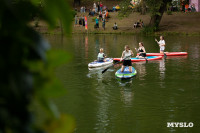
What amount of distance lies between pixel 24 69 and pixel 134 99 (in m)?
14.7

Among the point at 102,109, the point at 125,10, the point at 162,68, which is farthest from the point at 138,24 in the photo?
the point at 102,109

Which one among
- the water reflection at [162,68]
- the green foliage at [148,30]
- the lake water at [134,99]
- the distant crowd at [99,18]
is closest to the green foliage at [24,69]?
the lake water at [134,99]

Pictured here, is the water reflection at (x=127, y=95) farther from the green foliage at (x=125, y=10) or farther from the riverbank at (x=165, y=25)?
the green foliage at (x=125, y=10)

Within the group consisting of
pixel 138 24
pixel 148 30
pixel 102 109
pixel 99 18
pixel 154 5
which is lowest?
pixel 102 109

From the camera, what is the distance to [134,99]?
15461 mm

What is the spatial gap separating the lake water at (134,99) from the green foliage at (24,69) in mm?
6607

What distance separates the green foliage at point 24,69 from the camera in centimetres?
87

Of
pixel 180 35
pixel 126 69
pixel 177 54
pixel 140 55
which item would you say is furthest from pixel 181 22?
pixel 126 69

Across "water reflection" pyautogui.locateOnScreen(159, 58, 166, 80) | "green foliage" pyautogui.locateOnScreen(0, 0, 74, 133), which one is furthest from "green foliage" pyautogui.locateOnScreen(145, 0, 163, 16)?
"green foliage" pyautogui.locateOnScreen(0, 0, 74, 133)

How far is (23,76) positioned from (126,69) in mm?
20349

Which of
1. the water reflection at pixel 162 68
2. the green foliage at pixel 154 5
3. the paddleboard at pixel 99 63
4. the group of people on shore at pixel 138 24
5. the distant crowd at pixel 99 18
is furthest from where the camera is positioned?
the distant crowd at pixel 99 18

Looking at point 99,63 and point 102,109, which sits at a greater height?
point 99,63

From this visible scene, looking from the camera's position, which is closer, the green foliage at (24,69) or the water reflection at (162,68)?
the green foliage at (24,69)

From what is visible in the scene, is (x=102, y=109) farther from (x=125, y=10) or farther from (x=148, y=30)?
(x=148, y=30)
